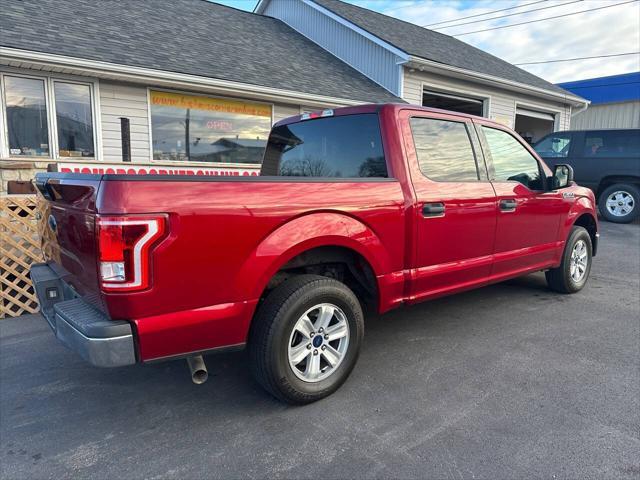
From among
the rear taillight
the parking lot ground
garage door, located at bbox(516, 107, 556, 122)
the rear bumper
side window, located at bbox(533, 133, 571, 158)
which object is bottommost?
the parking lot ground

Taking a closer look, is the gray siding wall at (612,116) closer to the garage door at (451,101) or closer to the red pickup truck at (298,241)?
the garage door at (451,101)

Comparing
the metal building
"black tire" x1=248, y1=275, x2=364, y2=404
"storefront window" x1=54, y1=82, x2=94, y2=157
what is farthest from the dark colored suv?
the metal building

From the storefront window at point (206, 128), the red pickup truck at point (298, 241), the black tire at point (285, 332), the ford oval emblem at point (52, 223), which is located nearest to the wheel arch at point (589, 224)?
the red pickup truck at point (298, 241)

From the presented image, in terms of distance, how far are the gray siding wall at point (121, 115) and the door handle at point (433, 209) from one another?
715 centimetres

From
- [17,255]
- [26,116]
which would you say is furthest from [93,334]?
[26,116]

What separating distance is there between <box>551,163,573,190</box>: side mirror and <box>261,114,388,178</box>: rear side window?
2194 mm

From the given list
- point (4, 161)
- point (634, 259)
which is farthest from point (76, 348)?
point (634, 259)

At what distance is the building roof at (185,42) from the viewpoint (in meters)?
7.95

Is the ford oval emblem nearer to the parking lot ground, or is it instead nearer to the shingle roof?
the parking lot ground

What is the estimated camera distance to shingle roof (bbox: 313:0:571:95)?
13.5 m

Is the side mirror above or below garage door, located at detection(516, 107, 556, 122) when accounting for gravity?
below

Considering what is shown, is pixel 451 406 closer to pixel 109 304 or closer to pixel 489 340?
pixel 489 340

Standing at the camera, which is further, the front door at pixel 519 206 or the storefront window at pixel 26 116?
the storefront window at pixel 26 116

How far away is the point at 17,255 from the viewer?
5.12m
